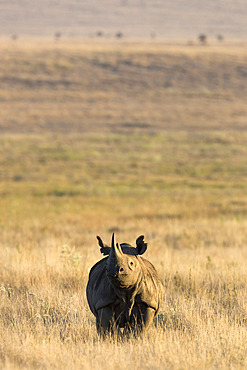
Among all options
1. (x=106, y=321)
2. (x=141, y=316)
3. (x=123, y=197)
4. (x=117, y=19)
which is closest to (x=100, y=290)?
(x=106, y=321)

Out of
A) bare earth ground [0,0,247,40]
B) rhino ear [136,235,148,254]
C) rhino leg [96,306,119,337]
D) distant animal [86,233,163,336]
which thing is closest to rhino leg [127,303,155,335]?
distant animal [86,233,163,336]

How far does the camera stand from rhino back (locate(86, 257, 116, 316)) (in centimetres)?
493

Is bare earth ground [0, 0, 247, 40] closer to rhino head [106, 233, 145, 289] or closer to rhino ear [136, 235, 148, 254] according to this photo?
→ rhino ear [136, 235, 148, 254]

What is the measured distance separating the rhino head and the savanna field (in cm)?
68

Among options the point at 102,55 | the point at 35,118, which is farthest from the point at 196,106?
the point at 102,55

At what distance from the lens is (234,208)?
59.6 ft

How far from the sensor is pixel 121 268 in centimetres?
449

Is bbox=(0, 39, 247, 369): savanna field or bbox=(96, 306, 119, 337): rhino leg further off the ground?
bbox=(0, 39, 247, 369): savanna field

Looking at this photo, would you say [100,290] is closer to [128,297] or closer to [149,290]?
[128,297]

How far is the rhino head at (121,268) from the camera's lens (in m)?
4.45

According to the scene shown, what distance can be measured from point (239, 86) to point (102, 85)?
48.0 feet

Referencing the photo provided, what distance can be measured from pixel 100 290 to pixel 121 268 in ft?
2.04

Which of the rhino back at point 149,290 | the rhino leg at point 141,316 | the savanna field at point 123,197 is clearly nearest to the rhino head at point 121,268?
the rhino back at point 149,290

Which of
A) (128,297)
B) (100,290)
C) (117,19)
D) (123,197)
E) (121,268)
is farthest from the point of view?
(117,19)
